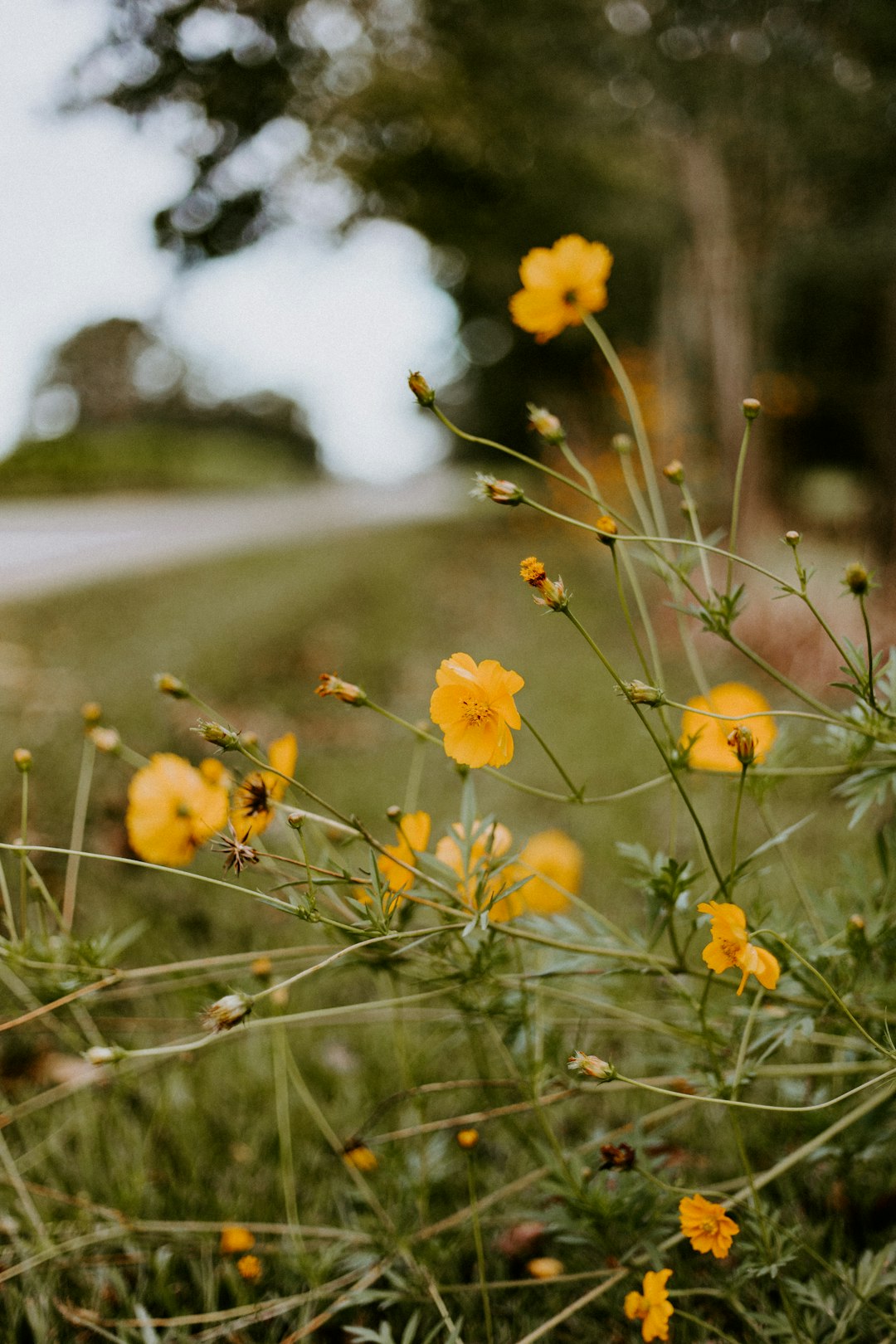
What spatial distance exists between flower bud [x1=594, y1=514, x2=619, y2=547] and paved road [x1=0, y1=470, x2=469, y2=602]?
116 inches

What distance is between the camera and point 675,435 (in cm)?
555

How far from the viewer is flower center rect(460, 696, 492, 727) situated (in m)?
0.64

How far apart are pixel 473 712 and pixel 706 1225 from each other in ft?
1.39

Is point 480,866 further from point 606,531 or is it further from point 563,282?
point 563,282

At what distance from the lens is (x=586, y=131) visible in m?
4.75

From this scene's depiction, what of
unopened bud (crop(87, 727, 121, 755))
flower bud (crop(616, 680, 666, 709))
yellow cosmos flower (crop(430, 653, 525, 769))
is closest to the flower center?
yellow cosmos flower (crop(430, 653, 525, 769))

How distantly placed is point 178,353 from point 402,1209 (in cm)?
1768

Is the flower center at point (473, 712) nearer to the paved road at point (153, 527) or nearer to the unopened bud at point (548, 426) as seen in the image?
the unopened bud at point (548, 426)

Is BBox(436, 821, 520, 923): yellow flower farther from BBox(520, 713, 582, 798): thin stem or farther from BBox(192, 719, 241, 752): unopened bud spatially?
BBox(192, 719, 241, 752): unopened bud

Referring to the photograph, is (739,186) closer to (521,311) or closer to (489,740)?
(521,311)

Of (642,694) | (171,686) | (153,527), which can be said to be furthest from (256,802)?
(153,527)

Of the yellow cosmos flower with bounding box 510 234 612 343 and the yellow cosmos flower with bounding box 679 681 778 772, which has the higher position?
the yellow cosmos flower with bounding box 510 234 612 343

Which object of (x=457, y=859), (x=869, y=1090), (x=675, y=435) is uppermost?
(x=457, y=859)

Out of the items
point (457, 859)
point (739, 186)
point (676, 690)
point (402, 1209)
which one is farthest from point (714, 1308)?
point (739, 186)
